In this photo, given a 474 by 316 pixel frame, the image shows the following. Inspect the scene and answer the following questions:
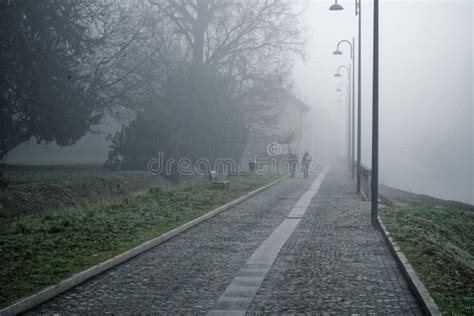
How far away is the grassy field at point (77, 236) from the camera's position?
301 inches

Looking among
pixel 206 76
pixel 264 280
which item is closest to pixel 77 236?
pixel 264 280

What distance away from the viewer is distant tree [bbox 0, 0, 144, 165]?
19.7 m

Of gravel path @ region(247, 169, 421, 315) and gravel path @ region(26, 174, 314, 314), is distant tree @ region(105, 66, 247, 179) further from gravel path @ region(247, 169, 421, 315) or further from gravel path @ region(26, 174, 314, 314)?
gravel path @ region(247, 169, 421, 315)

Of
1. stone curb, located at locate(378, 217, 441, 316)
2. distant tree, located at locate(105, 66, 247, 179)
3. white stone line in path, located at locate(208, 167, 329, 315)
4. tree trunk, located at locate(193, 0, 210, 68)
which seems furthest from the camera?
tree trunk, located at locate(193, 0, 210, 68)

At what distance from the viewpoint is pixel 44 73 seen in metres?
20.7

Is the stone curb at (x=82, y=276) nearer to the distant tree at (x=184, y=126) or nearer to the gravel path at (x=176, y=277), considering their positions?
the gravel path at (x=176, y=277)

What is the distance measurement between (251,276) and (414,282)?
7.41 ft

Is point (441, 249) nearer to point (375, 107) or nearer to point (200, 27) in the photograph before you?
point (375, 107)

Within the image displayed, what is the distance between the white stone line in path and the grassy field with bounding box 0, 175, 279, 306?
223 centimetres

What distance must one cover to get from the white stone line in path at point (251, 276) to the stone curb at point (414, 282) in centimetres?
201

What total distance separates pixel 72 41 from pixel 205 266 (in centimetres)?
1605

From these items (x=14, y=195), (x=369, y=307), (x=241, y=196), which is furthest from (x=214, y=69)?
(x=369, y=307)

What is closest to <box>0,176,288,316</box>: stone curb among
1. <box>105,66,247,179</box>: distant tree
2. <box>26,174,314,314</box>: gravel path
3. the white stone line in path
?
<box>26,174,314,314</box>: gravel path

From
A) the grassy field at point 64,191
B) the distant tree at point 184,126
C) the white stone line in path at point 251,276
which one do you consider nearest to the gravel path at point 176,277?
the white stone line in path at point 251,276
